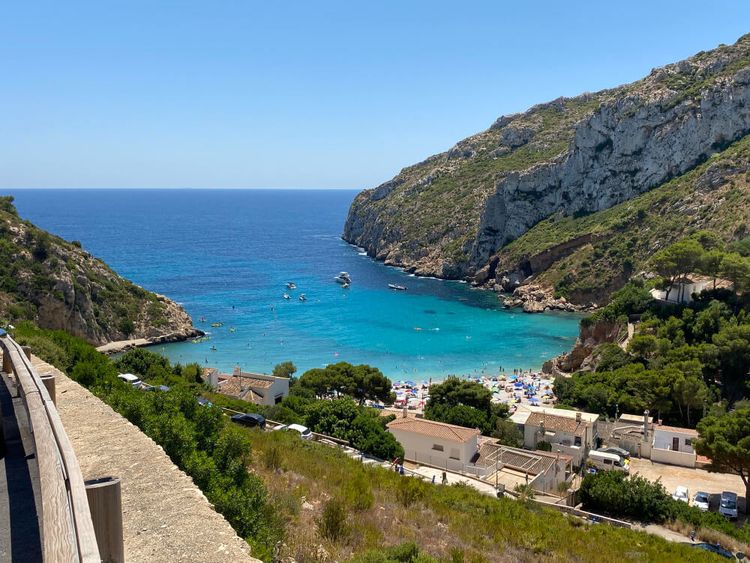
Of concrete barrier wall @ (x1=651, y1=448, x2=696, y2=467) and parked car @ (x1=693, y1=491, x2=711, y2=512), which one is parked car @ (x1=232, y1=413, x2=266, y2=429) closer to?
parked car @ (x1=693, y1=491, x2=711, y2=512)

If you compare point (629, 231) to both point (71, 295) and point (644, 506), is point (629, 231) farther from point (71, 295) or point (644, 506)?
A: point (71, 295)

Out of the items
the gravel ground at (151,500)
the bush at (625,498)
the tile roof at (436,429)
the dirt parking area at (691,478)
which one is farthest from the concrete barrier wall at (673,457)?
the gravel ground at (151,500)

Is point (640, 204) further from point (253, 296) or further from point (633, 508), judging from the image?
point (633, 508)

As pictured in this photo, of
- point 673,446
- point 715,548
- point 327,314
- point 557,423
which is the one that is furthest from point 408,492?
point 327,314

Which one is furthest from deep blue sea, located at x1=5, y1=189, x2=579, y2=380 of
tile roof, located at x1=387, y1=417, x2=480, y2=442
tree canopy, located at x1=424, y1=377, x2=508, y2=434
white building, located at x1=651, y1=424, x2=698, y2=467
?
tile roof, located at x1=387, y1=417, x2=480, y2=442

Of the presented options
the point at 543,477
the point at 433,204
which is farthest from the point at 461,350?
the point at 433,204
